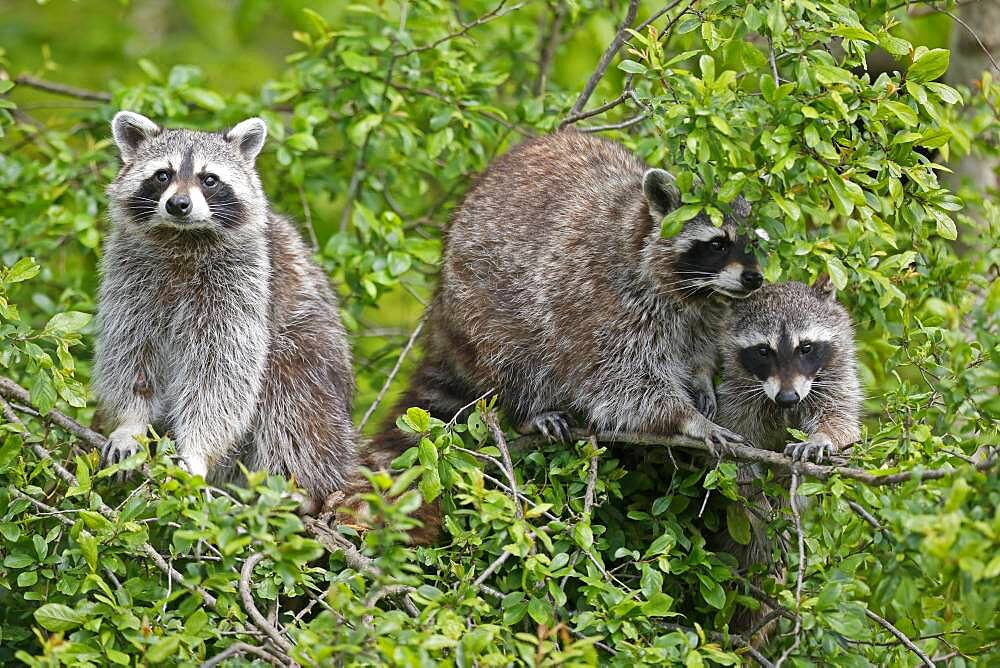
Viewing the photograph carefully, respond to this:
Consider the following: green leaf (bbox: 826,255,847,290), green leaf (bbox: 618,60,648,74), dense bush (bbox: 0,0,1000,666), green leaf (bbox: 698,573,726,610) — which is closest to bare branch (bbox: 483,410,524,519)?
dense bush (bbox: 0,0,1000,666)

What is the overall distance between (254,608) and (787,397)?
2.25 metres

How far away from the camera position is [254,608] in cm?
418

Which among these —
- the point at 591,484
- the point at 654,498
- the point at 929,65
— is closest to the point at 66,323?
the point at 591,484

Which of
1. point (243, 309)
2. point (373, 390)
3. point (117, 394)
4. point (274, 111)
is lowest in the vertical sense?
point (373, 390)

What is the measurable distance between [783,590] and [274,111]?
12.5 ft

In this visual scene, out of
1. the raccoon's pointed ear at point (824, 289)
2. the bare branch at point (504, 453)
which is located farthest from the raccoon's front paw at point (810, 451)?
the bare branch at point (504, 453)

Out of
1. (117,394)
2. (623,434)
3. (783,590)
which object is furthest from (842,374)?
(117,394)

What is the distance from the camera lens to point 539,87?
24.6 feet

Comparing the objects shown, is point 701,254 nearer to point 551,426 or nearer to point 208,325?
point 551,426

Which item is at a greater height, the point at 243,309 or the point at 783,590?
the point at 243,309

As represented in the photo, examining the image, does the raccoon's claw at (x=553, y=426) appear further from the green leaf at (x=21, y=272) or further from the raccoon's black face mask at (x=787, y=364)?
the green leaf at (x=21, y=272)

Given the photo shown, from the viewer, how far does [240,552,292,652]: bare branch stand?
4062 millimetres

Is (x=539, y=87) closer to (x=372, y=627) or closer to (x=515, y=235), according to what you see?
(x=515, y=235)

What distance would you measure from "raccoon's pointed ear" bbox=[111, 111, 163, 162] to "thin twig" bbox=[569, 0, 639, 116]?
1.98 metres
